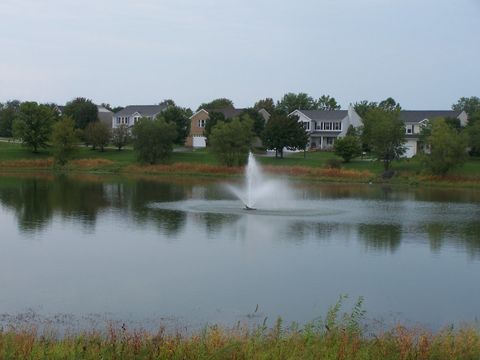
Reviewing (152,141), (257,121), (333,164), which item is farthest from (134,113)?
(333,164)

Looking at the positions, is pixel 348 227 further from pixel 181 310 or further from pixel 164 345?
pixel 164 345

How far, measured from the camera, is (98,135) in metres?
86.8

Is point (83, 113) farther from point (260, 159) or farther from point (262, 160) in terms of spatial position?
point (262, 160)

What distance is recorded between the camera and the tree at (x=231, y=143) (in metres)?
73.8

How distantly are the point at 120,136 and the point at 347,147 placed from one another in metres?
31.5

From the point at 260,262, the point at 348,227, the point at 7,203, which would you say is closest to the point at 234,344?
the point at 260,262

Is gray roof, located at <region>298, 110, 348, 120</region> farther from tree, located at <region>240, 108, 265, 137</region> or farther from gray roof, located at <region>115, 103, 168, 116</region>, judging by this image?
gray roof, located at <region>115, 103, 168, 116</region>

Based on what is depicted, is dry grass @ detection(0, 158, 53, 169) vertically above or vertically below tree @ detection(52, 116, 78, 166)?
below

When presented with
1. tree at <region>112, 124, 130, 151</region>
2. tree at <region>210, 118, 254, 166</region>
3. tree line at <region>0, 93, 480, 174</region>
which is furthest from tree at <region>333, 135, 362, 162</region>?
tree at <region>112, 124, 130, 151</region>

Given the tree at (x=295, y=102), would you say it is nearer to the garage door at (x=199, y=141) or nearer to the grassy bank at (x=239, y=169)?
the garage door at (x=199, y=141)

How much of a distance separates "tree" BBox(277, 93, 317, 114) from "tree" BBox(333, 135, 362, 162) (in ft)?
180

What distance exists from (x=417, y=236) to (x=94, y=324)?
64.5ft

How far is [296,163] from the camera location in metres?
75.1

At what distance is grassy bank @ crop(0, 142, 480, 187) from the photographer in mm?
66062
